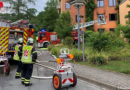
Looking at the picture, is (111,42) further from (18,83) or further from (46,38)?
(46,38)

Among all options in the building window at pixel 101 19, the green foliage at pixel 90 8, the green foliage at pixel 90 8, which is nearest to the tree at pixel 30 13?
the green foliage at pixel 90 8

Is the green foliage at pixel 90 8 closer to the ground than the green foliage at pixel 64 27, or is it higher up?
higher up

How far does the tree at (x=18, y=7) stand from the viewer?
39.2 metres

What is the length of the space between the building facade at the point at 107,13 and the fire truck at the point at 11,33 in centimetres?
2260

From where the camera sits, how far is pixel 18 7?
39812mm

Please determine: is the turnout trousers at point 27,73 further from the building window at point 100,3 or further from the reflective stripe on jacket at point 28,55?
the building window at point 100,3

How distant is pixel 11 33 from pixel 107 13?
25191 millimetres

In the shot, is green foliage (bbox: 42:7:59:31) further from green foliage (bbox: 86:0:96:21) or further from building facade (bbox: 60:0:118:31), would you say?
green foliage (bbox: 86:0:96:21)

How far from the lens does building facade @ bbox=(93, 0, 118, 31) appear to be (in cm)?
3125

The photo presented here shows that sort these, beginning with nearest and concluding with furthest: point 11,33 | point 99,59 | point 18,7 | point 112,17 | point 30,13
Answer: point 99,59 < point 11,33 < point 112,17 < point 18,7 < point 30,13

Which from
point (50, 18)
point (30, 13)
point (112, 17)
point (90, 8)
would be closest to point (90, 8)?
point (90, 8)

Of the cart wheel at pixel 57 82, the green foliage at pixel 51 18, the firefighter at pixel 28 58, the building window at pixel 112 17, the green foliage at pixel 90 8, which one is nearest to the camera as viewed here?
the cart wheel at pixel 57 82

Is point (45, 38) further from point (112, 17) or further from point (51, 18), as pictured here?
point (51, 18)

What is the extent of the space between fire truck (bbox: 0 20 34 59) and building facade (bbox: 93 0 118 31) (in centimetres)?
2260
